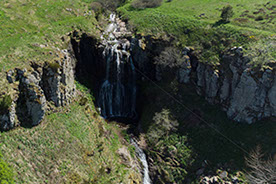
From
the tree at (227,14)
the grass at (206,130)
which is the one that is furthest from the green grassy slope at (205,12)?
the grass at (206,130)

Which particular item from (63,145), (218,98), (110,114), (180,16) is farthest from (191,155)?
(180,16)

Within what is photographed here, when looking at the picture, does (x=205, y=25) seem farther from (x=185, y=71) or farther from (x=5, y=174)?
(x=5, y=174)

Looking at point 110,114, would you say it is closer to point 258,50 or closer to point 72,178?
point 72,178

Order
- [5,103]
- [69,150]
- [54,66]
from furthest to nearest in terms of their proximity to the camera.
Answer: [54,66], [69,150], [5,103]

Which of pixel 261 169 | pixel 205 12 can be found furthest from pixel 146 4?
pixel 261 169

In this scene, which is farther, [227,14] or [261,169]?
[227,14]

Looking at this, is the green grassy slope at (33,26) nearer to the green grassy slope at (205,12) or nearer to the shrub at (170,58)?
the green grassy slope at (205,12)
